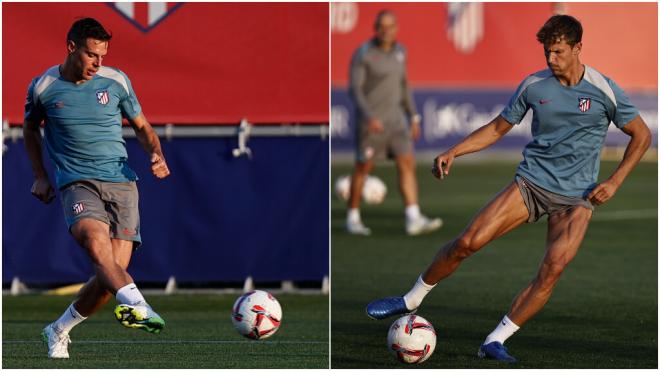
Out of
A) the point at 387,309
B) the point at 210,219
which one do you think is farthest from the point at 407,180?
the point at 387,309

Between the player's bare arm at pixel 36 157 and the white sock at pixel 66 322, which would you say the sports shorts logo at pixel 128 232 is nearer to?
the player's bare arm at pixel 36 157

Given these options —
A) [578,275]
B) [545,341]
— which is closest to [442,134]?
[578,275]

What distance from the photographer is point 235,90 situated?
11.9 meters

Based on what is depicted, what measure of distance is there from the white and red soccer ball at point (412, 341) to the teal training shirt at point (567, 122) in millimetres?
1210

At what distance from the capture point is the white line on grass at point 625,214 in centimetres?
1809

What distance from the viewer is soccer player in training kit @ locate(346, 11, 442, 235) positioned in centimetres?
1595

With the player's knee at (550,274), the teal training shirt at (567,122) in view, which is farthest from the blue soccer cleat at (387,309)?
the teal training shirt at (567,122)

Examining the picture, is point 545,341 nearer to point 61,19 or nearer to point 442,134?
point 61,19

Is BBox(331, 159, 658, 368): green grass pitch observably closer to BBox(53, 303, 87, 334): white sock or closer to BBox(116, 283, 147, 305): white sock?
BBox(116, 283, 147, 305): white sock

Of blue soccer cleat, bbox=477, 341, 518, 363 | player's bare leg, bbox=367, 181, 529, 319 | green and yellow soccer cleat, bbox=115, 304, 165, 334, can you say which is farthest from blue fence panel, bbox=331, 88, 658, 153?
green and yellow soccer cleat, bbox=115, 304, 165, 334

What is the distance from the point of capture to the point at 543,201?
8.44 metres

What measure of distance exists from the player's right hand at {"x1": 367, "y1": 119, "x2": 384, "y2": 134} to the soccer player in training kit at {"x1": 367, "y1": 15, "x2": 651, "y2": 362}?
7.41m

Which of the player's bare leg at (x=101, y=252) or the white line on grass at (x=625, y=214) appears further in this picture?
the white line on grass at (x=625, y=214)

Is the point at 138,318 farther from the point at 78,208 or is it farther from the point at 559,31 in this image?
the point at 559,31
